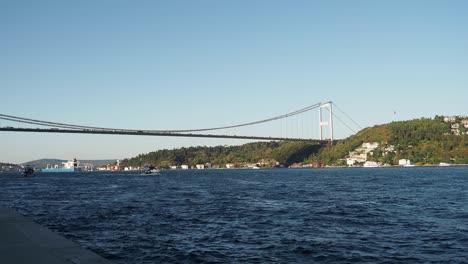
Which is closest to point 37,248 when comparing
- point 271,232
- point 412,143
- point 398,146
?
point 271,232

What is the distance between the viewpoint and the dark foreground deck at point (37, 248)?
8.39 meters

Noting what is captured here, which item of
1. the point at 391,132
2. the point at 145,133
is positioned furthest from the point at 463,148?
the point at 145,133

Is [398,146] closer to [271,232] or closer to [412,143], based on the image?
[412,143]

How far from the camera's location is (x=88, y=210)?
83.0ft

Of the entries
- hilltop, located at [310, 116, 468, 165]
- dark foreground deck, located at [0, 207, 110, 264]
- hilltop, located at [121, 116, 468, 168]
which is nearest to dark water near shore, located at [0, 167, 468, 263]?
dark foreground deck, located at [0, 207, 110, 264]

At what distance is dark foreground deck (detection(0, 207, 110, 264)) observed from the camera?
27.5 feet

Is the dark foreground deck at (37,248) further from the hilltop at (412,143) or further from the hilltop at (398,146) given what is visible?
the hilltop at (412,143)

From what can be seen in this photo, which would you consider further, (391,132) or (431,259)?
(391,132)

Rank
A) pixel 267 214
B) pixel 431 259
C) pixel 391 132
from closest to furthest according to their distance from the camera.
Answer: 1. pixel 431 259
2. pixel 267 214
3. pixel 391 132

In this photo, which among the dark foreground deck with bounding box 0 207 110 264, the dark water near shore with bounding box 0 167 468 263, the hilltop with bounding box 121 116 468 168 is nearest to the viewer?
the dark foreground deck with bounding box 0 207 110 264

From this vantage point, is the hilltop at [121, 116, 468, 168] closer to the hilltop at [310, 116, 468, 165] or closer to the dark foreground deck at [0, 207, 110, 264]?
the hilltop at [310, 116, 468, 165]

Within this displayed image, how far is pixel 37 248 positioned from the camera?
31.4ft

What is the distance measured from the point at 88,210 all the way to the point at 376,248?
680 inches

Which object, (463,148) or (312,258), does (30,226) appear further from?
(463,148)
